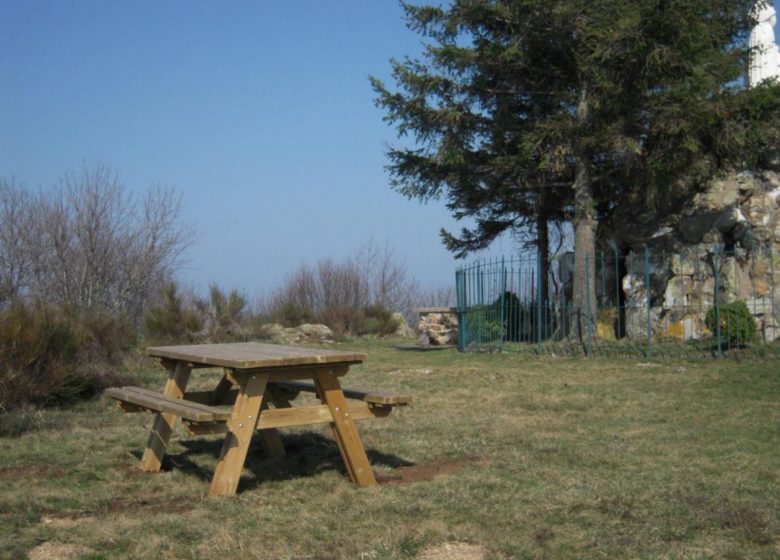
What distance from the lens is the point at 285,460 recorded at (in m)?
6.01

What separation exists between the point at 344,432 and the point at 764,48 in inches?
604

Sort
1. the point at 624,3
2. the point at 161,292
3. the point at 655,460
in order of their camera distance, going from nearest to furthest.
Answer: the point at 655,460
the point at 624,3
the point at 161,292

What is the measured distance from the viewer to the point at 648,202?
15023 mm

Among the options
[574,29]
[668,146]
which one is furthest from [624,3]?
[668,146]

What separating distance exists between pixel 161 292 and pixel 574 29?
9.38 m

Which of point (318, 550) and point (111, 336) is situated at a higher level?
point (111, 336)

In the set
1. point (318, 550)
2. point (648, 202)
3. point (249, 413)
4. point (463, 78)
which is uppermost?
point (463, 78)

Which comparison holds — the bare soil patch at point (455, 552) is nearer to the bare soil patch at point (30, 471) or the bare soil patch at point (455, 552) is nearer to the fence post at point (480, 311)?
the bare soil patch at point (30, 471)

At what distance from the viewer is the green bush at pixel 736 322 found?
40.6 feet

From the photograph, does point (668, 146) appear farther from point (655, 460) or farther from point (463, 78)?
point (655, 460)

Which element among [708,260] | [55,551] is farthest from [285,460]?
[708,260]

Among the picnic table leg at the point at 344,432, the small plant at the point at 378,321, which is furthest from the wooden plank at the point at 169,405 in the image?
the small plant at the point at 378,321

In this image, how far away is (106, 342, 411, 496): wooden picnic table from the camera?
4887 mm

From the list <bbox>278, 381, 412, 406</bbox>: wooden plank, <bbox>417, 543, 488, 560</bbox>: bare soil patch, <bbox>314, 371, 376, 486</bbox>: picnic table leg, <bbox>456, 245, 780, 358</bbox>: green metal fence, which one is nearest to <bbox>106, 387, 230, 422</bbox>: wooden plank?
<bbox>314, 371, 376, 486</bbox>: picnic table leg
